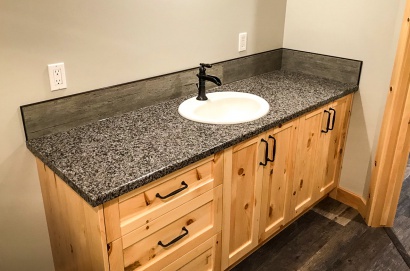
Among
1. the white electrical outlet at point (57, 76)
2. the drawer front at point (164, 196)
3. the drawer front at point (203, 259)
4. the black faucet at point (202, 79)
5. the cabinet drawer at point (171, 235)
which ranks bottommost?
the drawer front at point (203, 259)

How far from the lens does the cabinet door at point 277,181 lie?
1.88 meters

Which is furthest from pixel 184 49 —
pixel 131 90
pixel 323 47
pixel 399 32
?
pixel 399 32

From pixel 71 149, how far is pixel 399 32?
68.4 inches

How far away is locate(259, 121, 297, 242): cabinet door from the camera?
1.88m

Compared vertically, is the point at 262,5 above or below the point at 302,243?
above

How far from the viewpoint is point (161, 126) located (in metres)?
1.69

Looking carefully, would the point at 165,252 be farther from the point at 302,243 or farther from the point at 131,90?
the point at 302,243

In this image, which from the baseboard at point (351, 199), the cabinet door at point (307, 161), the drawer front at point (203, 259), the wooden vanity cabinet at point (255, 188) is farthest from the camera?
the baseboard at point (351, 199)

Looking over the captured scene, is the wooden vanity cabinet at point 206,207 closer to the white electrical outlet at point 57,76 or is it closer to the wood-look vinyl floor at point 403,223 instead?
the white electrical outlet at point 57,76

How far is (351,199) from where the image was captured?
8.33 ft

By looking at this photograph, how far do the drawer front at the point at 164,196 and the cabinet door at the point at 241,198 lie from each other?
119mm

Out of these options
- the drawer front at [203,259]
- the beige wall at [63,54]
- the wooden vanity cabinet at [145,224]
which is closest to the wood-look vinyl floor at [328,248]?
the drawer front at [203,259]

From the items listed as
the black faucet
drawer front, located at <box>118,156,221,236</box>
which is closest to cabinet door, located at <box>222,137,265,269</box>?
drawer front, located at <box>118,156,221,236</box>

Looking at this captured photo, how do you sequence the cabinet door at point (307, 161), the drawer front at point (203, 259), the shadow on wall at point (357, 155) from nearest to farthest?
the drawer front at point (203, 259) < the cabinet door at point (307, 161) < the shadow on wall at point (357, 155)
